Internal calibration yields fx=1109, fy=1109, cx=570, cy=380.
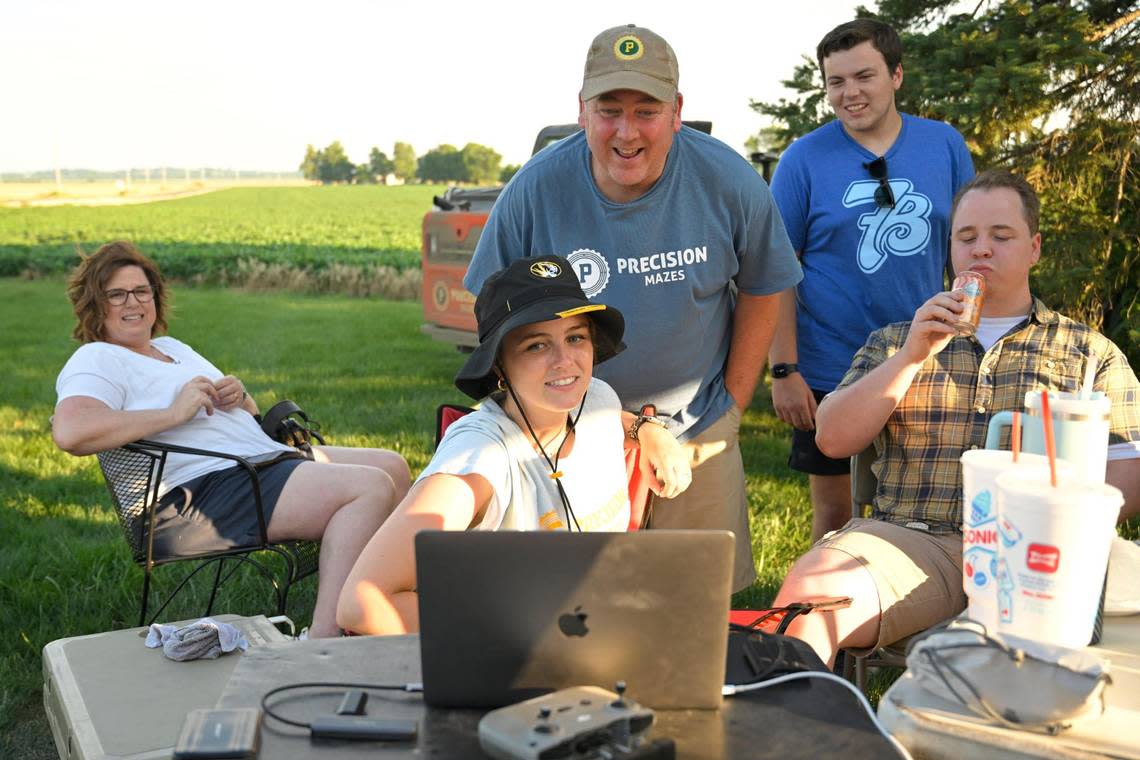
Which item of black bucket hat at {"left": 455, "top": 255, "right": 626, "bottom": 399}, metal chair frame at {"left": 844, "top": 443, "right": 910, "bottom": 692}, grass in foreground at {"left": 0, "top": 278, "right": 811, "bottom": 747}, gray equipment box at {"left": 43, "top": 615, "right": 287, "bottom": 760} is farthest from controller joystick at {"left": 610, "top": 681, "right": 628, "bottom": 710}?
grass in foreground at {"left": 0, "top": 278, "right": 811, "bottom": 747}

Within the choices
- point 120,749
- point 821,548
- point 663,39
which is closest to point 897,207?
point 663,39

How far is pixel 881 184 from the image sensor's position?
3.91m

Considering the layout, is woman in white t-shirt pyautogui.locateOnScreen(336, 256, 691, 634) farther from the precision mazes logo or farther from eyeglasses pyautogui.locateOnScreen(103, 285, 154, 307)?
eyeglasses pyautogui.locateOnScreen(103, 285, 154, 307)

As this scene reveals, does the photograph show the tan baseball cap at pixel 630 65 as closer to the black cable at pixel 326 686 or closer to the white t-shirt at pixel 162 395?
the black cable at pixel 326 686

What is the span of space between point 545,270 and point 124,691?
1501mm

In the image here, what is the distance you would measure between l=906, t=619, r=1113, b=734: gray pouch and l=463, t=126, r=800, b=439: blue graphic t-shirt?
1675mm

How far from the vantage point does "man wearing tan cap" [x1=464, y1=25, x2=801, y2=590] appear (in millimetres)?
3021

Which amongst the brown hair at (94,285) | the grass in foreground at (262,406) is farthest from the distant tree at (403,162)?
the brown hair at (94,285)

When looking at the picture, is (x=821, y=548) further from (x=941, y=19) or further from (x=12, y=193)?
(x=12, y=193)

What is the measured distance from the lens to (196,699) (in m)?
2.78

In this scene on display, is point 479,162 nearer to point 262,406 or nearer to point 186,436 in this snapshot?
point 262,406

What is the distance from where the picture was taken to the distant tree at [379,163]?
98750mm

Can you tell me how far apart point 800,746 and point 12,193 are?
85.2 meters

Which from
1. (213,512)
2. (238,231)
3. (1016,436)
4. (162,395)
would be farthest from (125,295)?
(238,231)
